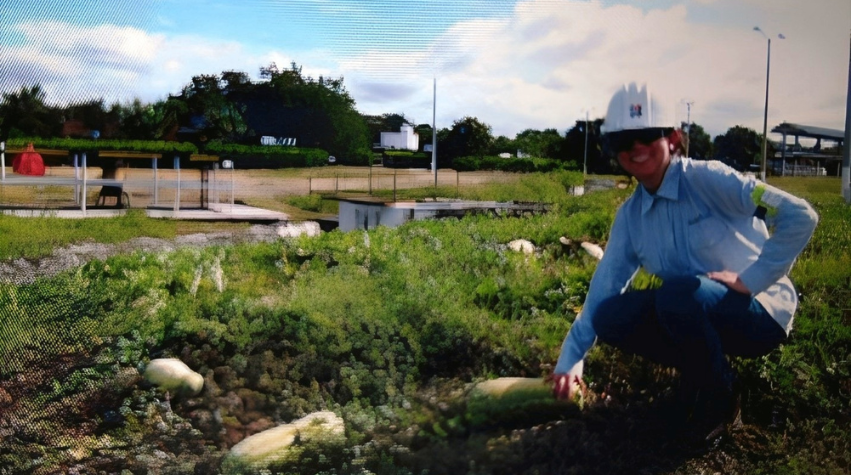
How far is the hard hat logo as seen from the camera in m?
2.89

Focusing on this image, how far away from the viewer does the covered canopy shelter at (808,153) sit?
127 inches

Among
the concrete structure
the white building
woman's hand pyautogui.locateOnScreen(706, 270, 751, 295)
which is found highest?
the white building

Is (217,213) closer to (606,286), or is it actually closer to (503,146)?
(503,146)

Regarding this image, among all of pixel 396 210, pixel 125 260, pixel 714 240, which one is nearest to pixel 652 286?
pixel 714 240

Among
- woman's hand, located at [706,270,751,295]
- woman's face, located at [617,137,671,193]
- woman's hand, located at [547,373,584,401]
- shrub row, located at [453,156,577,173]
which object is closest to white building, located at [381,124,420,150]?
shrub row, located at [453,156,577,173]

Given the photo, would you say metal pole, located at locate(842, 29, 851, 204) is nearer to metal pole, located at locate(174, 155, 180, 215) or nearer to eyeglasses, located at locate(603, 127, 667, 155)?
eyeglasses, located at locate(603, 127, 667, 155)

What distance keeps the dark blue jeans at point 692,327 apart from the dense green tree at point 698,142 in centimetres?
44

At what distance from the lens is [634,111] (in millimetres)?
2896

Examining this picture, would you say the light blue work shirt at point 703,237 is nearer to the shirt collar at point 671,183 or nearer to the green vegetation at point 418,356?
the shirt collar at point 671,183

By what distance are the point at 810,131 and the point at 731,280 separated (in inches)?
34.6

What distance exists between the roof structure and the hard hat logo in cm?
72

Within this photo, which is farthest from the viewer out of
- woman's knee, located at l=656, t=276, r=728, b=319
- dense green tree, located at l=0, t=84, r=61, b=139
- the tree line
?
dense green tree, located at l=0, t=84, r=61, b=139

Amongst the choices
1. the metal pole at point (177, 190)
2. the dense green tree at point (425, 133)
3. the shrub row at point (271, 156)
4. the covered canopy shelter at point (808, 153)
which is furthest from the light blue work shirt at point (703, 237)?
the metal pole at point (177, 190)

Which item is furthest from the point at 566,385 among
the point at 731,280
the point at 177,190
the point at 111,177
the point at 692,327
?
the point at 111,177
